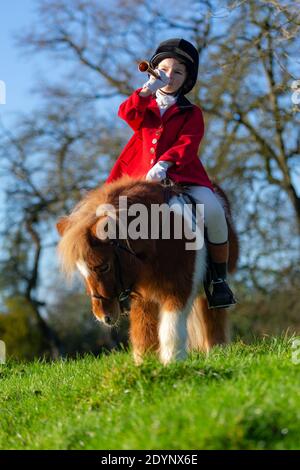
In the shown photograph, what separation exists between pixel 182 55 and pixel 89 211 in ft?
5.25

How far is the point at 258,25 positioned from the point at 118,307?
1158cm

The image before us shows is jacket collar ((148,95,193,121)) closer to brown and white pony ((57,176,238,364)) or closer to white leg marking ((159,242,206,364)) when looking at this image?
brown and white pony ((57,176,238,364))

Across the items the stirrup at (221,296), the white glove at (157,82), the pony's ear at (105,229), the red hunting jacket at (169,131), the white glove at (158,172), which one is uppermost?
the white glove at (157,82)

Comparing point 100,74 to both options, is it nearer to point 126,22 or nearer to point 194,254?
point 126,22

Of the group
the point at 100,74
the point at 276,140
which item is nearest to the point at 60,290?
the point at 100,74

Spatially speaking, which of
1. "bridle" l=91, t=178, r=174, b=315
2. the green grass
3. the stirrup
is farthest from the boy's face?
the green grass

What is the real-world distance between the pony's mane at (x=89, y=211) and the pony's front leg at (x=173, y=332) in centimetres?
79

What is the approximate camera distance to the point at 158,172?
5605 mm

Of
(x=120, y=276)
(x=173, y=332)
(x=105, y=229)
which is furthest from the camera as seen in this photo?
(x=173, y=332)

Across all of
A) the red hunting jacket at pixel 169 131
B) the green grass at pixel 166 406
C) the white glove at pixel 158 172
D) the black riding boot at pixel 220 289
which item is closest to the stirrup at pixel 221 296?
the black riding boot at pixel 220 289

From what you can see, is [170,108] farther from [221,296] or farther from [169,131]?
[221,296]

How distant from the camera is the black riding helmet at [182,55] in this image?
6.01m

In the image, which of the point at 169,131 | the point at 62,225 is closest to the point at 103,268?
the point at 62,225

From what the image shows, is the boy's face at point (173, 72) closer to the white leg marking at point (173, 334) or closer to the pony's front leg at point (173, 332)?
the white leg marking at point (173, 334)
